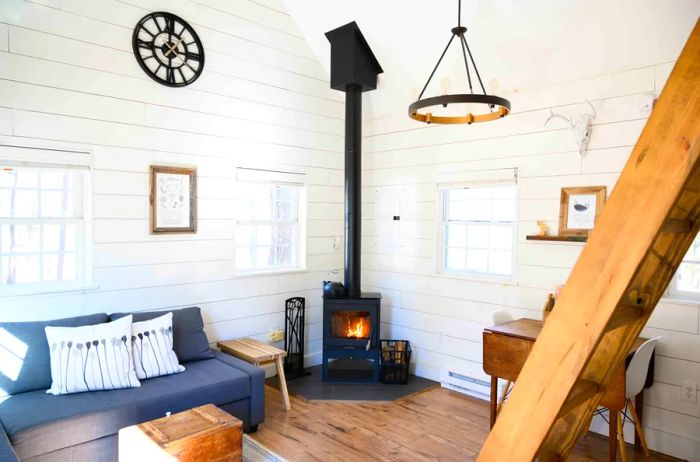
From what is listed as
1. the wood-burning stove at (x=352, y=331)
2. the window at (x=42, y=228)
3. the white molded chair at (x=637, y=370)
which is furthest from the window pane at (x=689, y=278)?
the window at (x=42, y=228)

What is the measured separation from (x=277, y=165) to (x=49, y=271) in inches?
82.4

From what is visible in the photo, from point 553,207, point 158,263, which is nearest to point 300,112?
point 158,263

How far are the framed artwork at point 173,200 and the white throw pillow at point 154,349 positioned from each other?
76cm

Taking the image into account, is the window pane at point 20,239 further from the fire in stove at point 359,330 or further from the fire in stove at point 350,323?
the fire in stove at point 359,330

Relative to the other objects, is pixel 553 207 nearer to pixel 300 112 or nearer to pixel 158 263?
pixel 300 112

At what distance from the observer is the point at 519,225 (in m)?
3.98

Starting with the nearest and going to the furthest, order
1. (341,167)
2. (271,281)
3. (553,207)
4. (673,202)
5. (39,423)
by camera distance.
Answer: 1. (673,202)
2. (39,423)
3. (553,207)
4. (271,281)
5. (341,167)

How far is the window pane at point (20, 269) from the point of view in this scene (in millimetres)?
3234

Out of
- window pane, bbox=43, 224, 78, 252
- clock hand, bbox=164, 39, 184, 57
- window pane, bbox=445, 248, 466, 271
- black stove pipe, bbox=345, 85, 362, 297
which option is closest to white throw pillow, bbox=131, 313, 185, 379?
window pane, bbox=43, 224, 78, 252

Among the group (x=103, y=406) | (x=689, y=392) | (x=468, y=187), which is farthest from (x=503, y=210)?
(x=103, y=406)

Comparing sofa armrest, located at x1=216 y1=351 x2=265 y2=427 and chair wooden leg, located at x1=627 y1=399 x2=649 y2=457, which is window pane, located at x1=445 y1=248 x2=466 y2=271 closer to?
chair wooden leg, located at x1=627 y1=399 x2=649 y2=457

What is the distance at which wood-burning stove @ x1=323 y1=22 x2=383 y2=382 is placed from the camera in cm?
446

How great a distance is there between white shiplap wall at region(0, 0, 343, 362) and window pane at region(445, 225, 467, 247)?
4.07 feet

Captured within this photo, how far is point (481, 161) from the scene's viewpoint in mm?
4230
